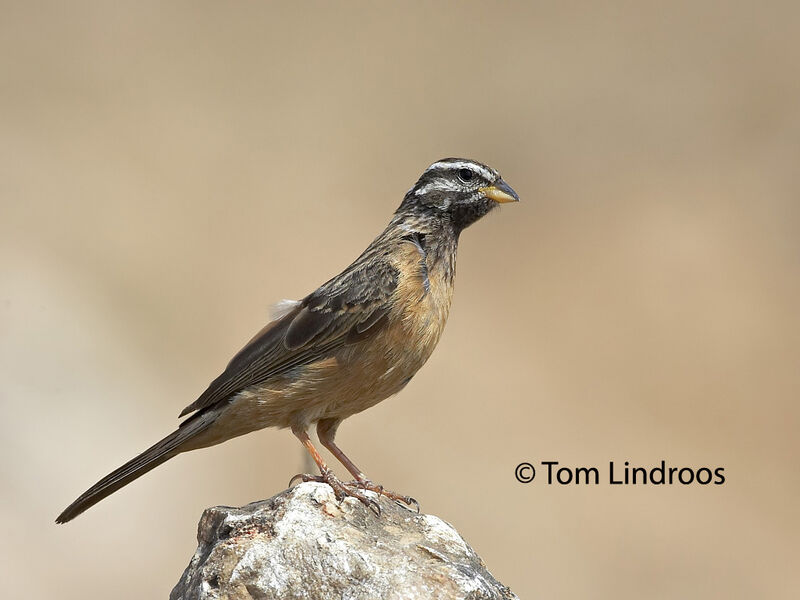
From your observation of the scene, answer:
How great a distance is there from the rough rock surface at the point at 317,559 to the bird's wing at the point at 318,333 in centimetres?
137

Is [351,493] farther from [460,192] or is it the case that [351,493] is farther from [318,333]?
[460,192]

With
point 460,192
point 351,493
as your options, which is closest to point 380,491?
point 351,493

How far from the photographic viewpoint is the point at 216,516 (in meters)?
5.95

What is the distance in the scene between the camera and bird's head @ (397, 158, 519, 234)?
7801 millimetres

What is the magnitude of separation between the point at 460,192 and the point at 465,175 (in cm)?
13

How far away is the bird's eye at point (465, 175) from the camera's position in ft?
25.7

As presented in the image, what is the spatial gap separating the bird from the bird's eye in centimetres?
52

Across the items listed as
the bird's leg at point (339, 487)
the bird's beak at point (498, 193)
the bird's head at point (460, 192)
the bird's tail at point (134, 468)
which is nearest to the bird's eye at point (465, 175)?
the bird's head at point (460, 192)

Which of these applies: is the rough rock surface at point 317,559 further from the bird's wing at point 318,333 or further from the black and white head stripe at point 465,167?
the black and white head stripe at point 465,167

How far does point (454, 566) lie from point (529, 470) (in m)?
11.3

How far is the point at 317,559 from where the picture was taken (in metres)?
5.54

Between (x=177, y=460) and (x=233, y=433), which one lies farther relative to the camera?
(x=177, y=460)

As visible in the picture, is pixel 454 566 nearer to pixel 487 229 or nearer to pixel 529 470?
pixel 529 470

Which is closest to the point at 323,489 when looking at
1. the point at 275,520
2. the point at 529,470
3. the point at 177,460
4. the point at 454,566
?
the point at 275,520
